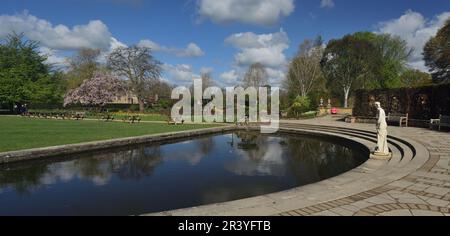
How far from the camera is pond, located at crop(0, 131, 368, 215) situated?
23.0 feet

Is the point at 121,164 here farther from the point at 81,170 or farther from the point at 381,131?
the point at 381,131

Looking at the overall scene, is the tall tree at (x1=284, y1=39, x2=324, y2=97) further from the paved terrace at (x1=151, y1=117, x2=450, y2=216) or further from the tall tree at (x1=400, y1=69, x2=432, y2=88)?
the paved terrace at (x1=151, y1=117, x2=450, y2=216)

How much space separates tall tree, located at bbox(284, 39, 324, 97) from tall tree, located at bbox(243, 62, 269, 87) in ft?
21.2

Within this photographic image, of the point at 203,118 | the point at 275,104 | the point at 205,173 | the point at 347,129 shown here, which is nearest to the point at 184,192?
the point at 205,173

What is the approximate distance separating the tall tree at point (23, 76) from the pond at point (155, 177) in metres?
32.7

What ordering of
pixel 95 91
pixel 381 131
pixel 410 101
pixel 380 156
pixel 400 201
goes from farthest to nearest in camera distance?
pixel 95 91, pixel 410 101, pixel 380 156, pixel 381 131, pixel 400 201

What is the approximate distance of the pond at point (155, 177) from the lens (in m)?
7.00

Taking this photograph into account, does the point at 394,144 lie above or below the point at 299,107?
below

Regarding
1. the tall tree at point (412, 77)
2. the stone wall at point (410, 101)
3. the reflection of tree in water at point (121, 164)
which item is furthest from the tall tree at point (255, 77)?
the reflection of tree in water at point (121, 164)

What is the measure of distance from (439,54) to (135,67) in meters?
41.3

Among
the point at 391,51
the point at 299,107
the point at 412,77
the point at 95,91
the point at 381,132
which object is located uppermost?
the point at 391,51

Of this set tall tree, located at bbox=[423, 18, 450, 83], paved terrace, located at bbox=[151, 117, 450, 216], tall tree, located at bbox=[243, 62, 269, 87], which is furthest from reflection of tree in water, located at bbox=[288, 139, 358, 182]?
tall tree, located at bbox=[243, 62, 269, 87]

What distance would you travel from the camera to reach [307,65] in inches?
1791

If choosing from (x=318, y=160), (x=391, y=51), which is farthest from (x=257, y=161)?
(x=391, y=51)
